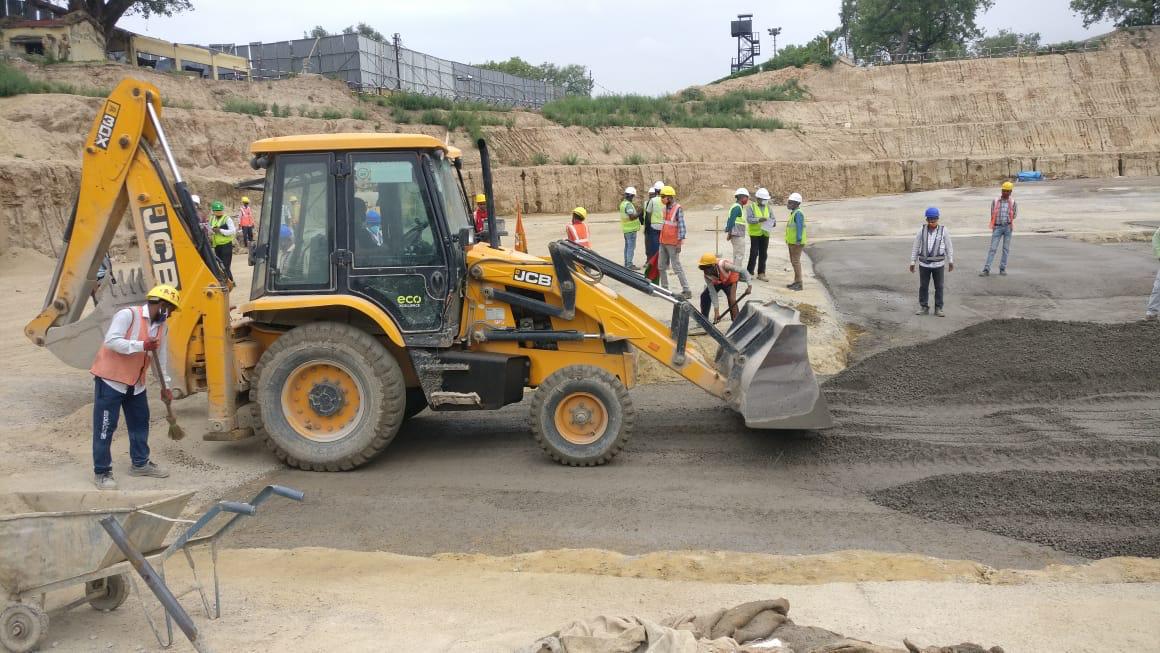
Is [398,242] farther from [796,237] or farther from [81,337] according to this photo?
[796,237]

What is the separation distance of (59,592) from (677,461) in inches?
178

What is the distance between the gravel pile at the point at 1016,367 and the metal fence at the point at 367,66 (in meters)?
30.9

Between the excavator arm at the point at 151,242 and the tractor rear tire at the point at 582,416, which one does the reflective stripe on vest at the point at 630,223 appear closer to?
the tractor rear tire at the point at 582,416

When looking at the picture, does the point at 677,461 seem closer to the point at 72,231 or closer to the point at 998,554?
the point at 998,554

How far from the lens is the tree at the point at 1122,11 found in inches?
2041

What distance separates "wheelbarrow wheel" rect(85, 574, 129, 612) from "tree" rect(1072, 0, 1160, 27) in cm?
5956

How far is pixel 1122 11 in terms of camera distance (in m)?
55.3

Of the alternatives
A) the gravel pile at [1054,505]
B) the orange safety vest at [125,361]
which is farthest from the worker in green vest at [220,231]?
the gravel pile at [1054,505]

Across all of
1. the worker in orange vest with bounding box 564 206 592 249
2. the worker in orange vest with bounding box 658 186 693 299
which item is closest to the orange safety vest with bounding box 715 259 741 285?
the worker in orange vest with bounding box 658 186 693 299

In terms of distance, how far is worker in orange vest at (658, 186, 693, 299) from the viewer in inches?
527

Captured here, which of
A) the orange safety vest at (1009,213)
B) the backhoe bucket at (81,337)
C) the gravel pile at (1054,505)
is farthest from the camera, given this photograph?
the orange safety vest at (1009,213)

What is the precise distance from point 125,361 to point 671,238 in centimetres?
839

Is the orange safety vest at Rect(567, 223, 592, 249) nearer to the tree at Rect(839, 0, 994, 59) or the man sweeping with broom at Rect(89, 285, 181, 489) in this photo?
the man sweeping with broom at Rect(89, 285, 181, 489)

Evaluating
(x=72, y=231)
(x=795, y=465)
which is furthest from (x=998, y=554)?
(x=72, y=231)
